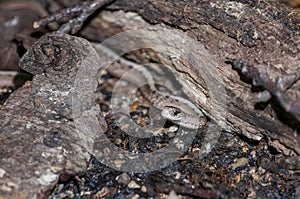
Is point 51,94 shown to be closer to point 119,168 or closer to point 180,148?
point 119,168

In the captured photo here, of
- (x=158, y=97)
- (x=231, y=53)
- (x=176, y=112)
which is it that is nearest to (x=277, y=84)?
(x=231, y=53)

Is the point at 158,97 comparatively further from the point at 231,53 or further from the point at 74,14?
the point at 74,14

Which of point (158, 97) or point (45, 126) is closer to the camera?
point (45, 126)

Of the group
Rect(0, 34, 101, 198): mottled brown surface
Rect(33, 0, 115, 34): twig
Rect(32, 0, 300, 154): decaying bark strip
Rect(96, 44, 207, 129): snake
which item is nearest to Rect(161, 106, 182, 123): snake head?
Rect(96, 44, 207, 129): snake

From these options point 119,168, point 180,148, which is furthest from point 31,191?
point 180,148

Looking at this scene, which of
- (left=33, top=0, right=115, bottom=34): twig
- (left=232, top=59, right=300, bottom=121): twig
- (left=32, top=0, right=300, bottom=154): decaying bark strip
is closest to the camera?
(left=232, top=59, right=300, bottom=121): twig

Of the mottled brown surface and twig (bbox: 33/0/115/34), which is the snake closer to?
twig (bbox: 33/0/115/34)
